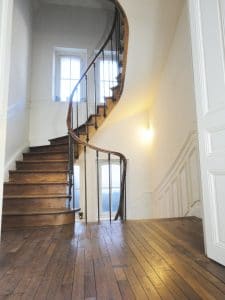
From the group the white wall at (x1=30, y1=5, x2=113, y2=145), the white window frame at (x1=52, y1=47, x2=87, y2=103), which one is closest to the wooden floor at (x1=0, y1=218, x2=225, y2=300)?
the white wall at (x1=30, y1=5, x2=113, y2=145)

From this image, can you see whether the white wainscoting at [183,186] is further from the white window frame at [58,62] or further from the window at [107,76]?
the white window frame at [58,62]

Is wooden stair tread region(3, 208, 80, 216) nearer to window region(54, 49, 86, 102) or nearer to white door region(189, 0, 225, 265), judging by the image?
white door region(189, 0, 225, 265)

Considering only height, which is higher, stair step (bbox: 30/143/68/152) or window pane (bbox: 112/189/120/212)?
stair step (bbox: 30/143/68/152)

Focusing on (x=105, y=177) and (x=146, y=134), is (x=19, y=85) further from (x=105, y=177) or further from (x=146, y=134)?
A: (x=146, y=134)

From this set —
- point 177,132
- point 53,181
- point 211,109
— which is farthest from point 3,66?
point 177,132

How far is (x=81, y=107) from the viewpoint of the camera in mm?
5074

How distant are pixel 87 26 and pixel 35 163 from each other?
11.5 ft

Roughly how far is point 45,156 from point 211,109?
3.15m

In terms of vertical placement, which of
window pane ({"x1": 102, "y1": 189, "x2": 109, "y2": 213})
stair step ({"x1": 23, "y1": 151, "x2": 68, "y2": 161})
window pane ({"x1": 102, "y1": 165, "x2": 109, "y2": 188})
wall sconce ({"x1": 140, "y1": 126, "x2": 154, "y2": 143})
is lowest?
window pane ({"x1": 102, "y1": 189, "x2": 109, "y2": 213})

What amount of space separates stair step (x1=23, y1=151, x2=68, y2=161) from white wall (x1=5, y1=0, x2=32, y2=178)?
162 millimetres

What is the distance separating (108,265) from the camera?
1518 millimetres

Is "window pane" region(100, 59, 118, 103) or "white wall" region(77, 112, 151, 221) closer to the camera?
"white wall" region(77, 112, 151, 221)

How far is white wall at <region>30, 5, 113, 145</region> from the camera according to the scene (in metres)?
4.94

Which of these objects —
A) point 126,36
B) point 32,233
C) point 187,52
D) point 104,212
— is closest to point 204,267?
point 32,233
